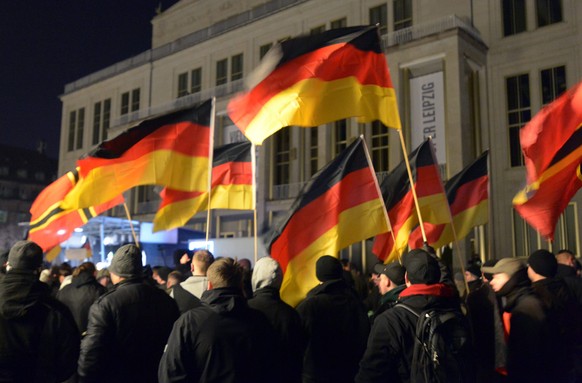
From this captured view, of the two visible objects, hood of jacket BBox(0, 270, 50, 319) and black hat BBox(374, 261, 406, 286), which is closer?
hood of jacket BBox(0, 270, 50, 319)

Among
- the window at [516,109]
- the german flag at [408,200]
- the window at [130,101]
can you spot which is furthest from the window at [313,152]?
the german flag at [408,200]

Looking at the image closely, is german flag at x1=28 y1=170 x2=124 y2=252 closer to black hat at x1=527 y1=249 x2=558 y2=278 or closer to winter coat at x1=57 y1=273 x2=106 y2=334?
winter coat at x1=57 y1=273 x2=106 y2=334

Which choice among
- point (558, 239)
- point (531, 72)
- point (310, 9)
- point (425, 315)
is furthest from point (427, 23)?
point (425, 315)

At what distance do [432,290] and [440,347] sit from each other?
34cm

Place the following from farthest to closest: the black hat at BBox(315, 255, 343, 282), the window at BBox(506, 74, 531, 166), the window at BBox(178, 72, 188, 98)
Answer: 1. the window at BBox(178, 72, 188, 98)
2. the window at BBox(506, 74, 531, 166)
3. the black hat at BBox(315, 255, 343, 282)

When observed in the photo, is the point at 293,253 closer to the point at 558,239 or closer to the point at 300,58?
the point at 300,58

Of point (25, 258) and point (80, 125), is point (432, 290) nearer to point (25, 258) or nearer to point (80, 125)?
point (25, 258)

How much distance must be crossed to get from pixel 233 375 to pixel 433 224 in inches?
231

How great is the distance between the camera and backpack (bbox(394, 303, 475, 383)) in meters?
3.09

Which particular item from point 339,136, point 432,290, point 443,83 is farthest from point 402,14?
point 432,290

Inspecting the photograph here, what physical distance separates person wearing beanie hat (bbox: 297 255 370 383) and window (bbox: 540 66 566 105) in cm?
2016

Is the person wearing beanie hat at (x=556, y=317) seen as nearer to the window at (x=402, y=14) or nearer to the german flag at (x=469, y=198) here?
the german flag at (x=469, y=198)

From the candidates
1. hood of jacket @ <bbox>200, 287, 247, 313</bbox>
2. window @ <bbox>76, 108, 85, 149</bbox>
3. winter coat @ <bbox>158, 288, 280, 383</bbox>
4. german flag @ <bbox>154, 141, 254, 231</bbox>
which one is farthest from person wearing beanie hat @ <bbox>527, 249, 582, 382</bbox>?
window @ <bbox>76, 108, 85, 149</bbox>

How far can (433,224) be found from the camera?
8359mm
